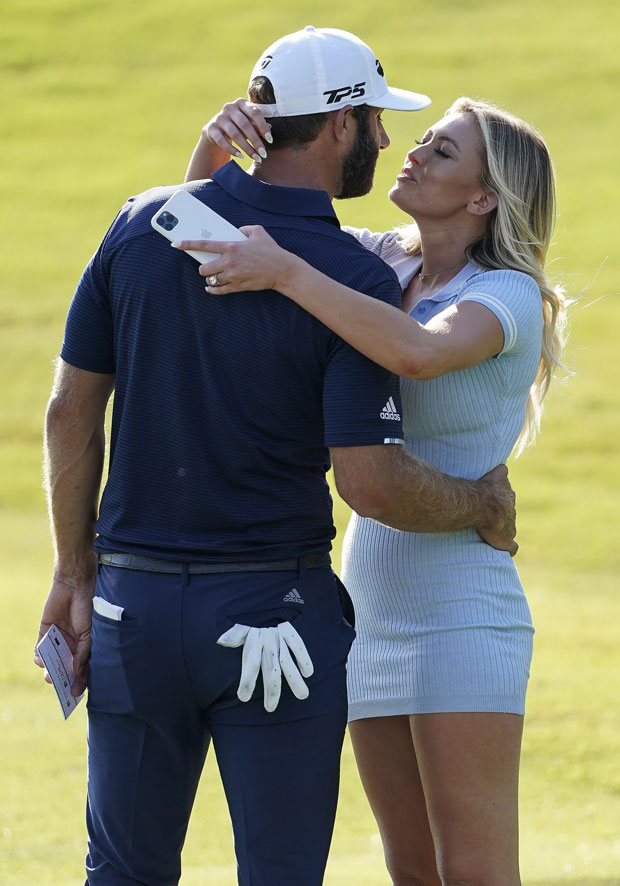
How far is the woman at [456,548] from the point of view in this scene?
281cm

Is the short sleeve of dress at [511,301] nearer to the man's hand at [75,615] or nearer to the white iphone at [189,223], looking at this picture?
the white iphone at [189,223]

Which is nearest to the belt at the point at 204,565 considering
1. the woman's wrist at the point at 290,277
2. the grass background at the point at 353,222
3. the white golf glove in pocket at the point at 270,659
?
the white golf glove in pocket at the point at 270,659

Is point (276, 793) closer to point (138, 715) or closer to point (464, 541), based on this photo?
point (138, 715)

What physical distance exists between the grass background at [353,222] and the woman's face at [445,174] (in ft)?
7.49

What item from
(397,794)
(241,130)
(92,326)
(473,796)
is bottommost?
(397,794)

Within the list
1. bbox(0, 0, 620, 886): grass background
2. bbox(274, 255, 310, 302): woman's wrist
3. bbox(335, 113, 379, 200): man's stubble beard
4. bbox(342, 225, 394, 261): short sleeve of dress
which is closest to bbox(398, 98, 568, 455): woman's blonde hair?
bbox(342, 225, 394, 261): short sleeve of dress

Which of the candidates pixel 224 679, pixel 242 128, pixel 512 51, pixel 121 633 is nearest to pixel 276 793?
pixel 224 679

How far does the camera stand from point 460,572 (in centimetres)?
289

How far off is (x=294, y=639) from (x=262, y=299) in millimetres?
626

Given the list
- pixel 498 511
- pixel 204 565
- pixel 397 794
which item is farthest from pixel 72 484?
pixel 397 794

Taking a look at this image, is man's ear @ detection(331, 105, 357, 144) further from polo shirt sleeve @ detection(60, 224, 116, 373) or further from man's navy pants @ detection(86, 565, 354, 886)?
man's navy pants @ detection(86, 565, 354, 886)

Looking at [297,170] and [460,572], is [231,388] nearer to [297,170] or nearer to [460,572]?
[297,170]

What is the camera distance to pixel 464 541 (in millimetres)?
2896

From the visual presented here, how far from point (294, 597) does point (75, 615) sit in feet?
1.75
